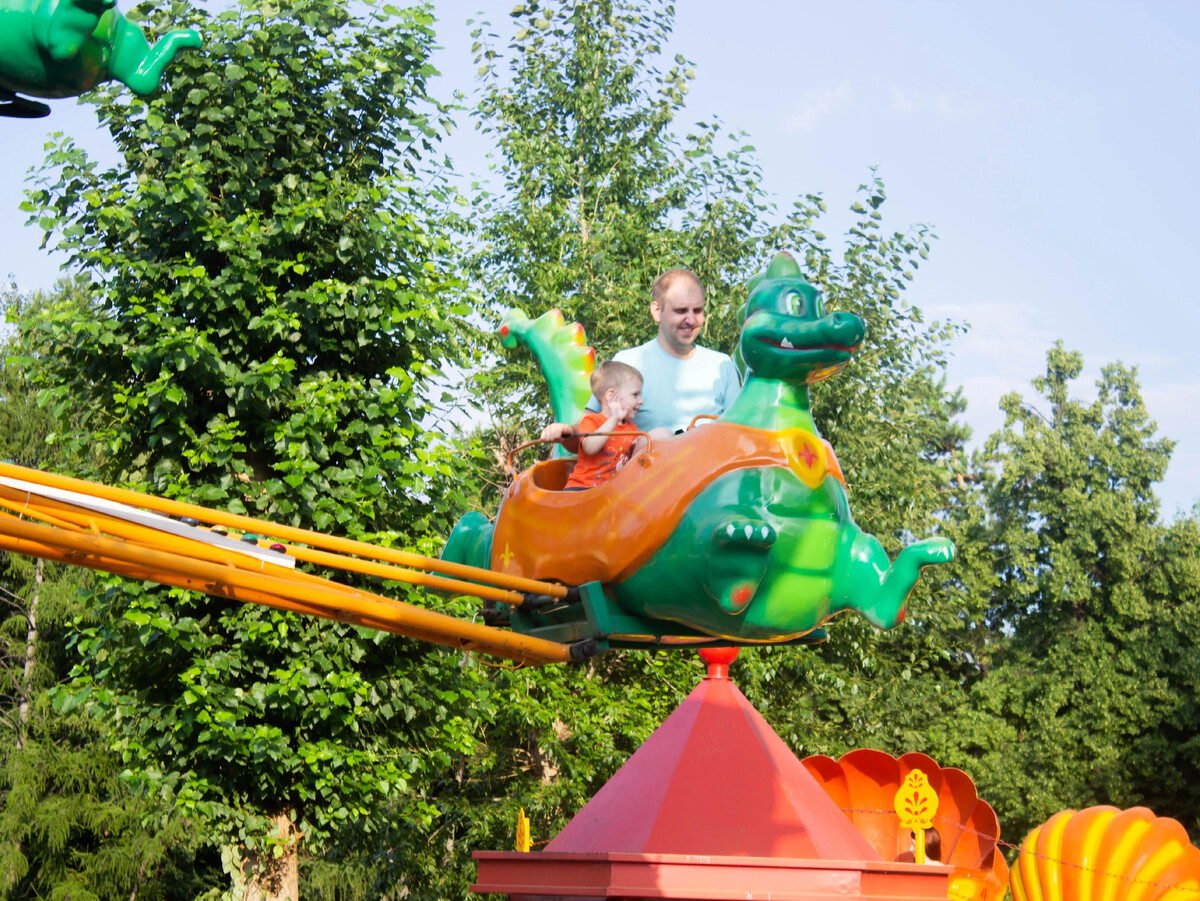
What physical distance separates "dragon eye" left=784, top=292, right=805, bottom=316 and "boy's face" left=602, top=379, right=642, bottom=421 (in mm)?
830

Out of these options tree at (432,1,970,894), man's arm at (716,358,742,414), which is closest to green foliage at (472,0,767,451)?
tree at (432,1,970,894)

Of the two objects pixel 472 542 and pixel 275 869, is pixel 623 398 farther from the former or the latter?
pixel 275 869

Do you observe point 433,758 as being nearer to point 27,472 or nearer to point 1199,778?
point 27,472

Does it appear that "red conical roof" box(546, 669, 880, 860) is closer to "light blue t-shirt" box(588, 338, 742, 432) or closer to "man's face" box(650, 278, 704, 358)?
"light blue t-shirt" box(588, 338, 742, 432)

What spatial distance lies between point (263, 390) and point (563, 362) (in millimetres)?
4381

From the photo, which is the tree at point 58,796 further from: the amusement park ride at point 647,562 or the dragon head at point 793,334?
the dragon head at point 793,334

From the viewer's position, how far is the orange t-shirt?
14.6ft

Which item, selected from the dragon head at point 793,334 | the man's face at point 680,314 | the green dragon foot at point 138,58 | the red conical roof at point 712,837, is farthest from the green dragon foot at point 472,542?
the green dragon foot at point 138,58

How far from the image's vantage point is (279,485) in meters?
8.31

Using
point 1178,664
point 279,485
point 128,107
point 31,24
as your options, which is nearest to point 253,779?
point 279,485

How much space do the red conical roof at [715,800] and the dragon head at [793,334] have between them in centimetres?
256

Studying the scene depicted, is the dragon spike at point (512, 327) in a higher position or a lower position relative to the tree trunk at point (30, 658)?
higher

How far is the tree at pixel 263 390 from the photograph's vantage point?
324 inches

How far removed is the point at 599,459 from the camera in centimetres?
449
